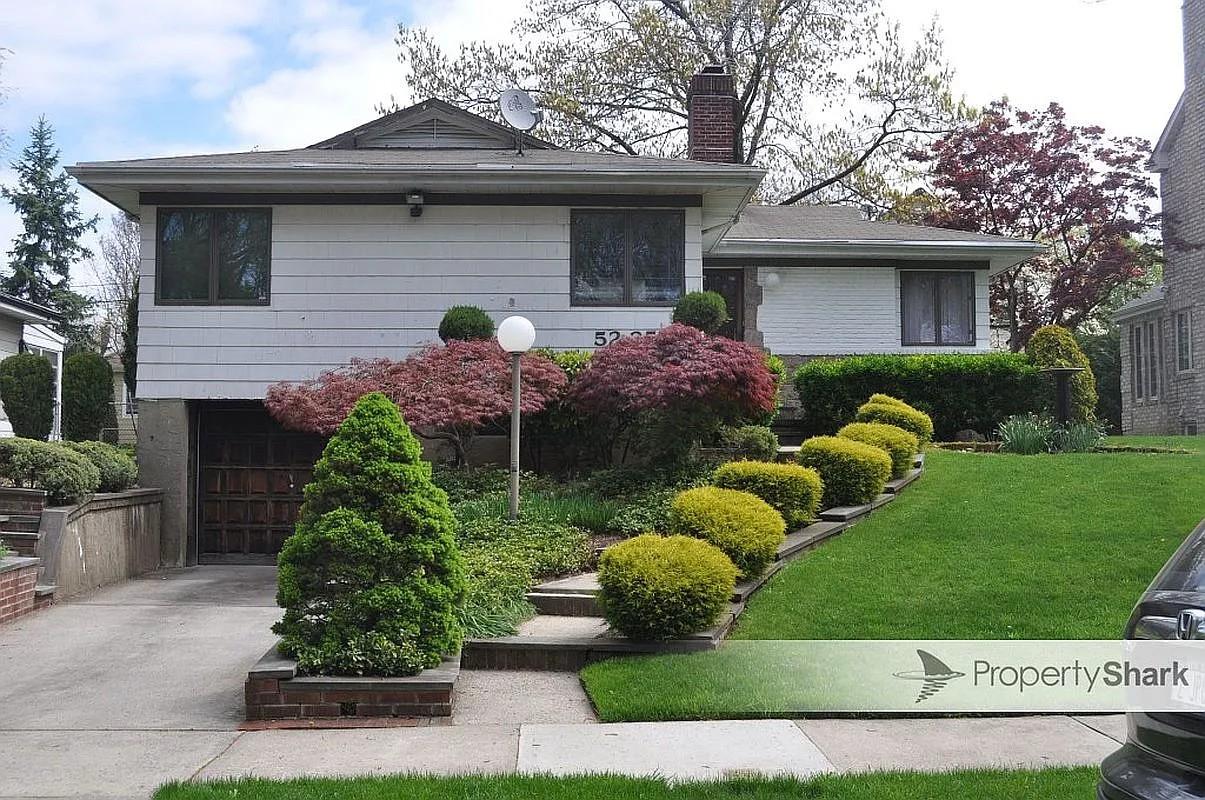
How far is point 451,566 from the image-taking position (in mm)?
7719

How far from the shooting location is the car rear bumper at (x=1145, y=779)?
3.20 metres

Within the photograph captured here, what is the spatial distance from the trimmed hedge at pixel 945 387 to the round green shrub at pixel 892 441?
3752 millimetres

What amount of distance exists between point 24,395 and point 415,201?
7263mm

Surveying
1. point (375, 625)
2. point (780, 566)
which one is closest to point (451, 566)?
point (375, 625)

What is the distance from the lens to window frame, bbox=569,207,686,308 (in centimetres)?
1560

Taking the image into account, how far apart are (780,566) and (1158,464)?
563 centimetres

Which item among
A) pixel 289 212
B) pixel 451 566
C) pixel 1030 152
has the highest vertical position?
pixel 1030 152

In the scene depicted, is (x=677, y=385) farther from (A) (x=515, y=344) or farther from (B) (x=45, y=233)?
(B) (x=45, y=233)

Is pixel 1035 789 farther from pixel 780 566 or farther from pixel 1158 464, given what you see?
pixel 1158 464

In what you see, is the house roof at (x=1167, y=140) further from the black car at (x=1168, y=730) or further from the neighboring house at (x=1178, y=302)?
the black car at (x=1168, y=730)

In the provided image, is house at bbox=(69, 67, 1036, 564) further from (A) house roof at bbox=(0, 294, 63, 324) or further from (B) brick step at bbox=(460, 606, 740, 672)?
(B) brick step at bbox=(460, 606, 740, 672)

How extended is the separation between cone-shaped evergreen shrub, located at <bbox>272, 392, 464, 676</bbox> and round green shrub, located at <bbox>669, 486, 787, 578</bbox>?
2.38 m

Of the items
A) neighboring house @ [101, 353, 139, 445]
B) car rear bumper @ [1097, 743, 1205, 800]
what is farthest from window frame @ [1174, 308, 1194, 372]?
neighboring house @ [101, 353, 139, 445]

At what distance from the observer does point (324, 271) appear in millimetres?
15570
